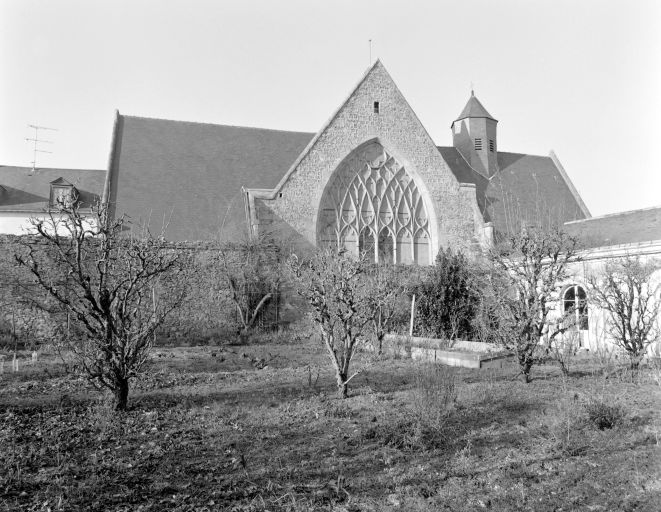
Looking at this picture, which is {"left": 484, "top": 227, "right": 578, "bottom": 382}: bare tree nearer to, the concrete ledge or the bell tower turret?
the concrete ledge

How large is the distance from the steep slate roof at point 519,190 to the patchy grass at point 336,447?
15.3 m

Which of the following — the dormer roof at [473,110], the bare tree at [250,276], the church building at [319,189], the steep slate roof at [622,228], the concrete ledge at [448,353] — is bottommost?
the concrete ledge at [448,353]

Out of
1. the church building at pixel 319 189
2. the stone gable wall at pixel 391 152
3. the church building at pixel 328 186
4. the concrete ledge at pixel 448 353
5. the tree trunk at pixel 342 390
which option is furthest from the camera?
the stone gable wall at pixel 391 152

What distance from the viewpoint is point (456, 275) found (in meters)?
16.6

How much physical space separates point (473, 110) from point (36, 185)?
2262cm

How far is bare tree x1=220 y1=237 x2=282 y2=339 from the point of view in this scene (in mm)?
17906

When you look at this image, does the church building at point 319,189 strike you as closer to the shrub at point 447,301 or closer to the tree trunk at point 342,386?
the shrub at point 447,301

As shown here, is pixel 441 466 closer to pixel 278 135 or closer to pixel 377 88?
pixel 377 88

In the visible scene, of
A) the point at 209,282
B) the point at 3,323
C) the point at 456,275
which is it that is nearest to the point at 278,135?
the point at 209,282

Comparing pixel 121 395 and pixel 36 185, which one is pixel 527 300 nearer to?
pixel 121 395

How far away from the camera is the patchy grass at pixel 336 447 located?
4.48 meters

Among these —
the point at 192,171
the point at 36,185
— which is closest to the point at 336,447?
the point at 192,171

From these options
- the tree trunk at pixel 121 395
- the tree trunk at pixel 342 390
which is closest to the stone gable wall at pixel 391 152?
the tree trunk at pixel 342 390

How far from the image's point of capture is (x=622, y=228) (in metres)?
17.3
